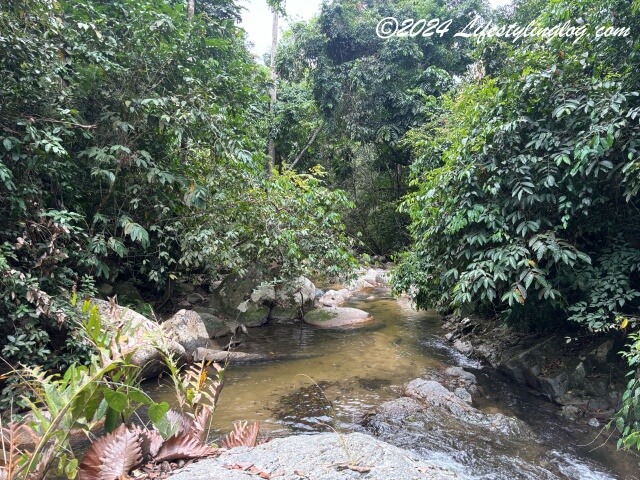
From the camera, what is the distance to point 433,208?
18.2ft

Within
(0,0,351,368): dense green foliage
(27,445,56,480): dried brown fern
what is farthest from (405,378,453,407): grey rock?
(27,445,56,480): dried brown fern

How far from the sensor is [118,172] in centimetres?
552

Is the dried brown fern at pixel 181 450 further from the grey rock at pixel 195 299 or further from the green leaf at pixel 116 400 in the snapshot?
the grey rock at pixel 195 299

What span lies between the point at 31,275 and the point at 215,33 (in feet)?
16.6

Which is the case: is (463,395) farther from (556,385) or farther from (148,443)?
(148,443)

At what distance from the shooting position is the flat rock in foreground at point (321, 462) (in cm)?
213

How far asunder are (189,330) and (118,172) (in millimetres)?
2502

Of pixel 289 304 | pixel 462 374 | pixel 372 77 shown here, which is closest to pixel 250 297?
pixel 289 304

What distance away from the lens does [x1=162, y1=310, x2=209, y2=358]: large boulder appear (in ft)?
19.4

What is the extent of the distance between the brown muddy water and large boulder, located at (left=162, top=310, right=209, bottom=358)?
0.70 m

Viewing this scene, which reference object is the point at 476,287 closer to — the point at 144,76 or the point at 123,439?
the point at 123,439

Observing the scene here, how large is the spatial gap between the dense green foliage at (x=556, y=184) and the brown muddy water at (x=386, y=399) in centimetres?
116

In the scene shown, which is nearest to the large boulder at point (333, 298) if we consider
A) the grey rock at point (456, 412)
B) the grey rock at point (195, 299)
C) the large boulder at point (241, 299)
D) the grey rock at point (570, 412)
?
the large boulder at point (241, 299)

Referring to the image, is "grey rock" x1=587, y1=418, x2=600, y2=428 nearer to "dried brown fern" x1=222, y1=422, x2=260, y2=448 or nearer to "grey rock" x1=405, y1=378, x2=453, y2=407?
"grey rock" x1=405, y1=378, x2=453, y2=407
